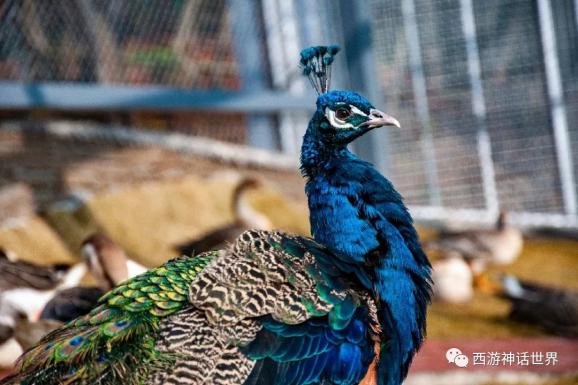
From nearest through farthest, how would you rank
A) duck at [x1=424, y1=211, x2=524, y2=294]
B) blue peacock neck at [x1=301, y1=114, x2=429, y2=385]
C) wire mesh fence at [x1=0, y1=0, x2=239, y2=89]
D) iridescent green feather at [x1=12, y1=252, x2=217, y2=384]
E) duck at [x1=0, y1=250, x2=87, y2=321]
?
1. iridescent green feather at [x1=12, y1=252, x2=217, y2=384]
2. blue peacock neck at [x1=301, y1=114, x2=429, y2=385]
3. duck at [x1=0, y1=250, x2=87, y2=321]
4. wire mesh fence at [x1=0, y1=0, x2=239, y2=89]
5. duck at [x1=424, y1=211, x2=524, y2=294]

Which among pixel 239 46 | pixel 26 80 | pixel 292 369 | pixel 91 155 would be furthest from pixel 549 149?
pixel 292 369

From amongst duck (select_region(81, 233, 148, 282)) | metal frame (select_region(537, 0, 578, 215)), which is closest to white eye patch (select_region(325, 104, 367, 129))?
duck (select_region(81, 233, 148, 282))

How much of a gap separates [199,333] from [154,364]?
109 millimetres

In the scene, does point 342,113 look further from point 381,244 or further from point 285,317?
point 285,317

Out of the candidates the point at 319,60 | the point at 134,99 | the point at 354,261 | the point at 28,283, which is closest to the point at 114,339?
the point at 354,261

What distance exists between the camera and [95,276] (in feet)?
10.5

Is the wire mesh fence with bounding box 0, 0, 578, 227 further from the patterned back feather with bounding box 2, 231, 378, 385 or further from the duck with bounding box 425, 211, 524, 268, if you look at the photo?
the patterned back feather with bounding box 2, 231, 378, 385

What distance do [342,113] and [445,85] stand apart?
→ 341 centimetres

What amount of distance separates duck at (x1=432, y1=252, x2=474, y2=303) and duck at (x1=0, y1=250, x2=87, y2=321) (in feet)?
5.54

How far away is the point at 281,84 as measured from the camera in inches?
208

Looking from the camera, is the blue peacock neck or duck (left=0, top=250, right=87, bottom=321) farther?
duck (left=0, top=250, right=87, bottom=321)

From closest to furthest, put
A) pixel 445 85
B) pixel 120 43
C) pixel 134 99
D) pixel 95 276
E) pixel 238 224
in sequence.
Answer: pixel 95 276
pixel 238 224
pixel 134 99
pixel 120 43
pixel 445 85

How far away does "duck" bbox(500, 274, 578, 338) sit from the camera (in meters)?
3.50

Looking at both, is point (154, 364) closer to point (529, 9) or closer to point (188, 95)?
point (188, 95)
